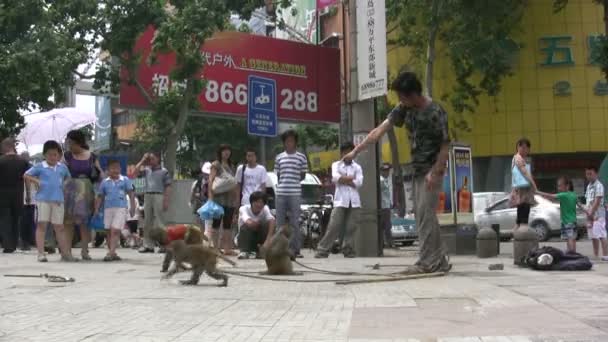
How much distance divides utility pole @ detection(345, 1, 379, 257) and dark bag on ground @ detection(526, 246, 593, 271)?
387 centimetres

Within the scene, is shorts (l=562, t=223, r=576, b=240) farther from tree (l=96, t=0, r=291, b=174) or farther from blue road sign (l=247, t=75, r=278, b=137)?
tree (l=96, t=0, r=291, b=174)

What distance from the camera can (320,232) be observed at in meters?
16.1

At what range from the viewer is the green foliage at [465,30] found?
22906 mm

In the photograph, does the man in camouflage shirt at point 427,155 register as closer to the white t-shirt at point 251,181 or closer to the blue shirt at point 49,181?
the white t-shirt at point 251,181

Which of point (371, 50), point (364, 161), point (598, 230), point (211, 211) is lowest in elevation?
point (598, 230)

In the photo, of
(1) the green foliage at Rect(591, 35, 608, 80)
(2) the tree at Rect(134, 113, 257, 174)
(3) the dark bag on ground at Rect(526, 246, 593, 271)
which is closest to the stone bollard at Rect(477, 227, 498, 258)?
(3) the dark bag on ground at Rect(526, 246, 593, 271)

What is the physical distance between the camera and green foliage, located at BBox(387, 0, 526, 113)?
22.9 m

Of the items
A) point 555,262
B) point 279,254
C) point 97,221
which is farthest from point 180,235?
point 97,221

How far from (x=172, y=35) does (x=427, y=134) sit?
50.7 ft

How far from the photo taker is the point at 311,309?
18.1 ft

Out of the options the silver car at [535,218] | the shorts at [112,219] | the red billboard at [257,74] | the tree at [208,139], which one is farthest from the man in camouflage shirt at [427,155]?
the tree at [208,139]

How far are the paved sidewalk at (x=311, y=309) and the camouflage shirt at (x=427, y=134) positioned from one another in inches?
46.1

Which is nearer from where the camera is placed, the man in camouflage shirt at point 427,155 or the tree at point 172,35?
the man in camouflage shirt at point 427,155

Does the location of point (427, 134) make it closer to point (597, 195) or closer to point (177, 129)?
point (597, 195)
